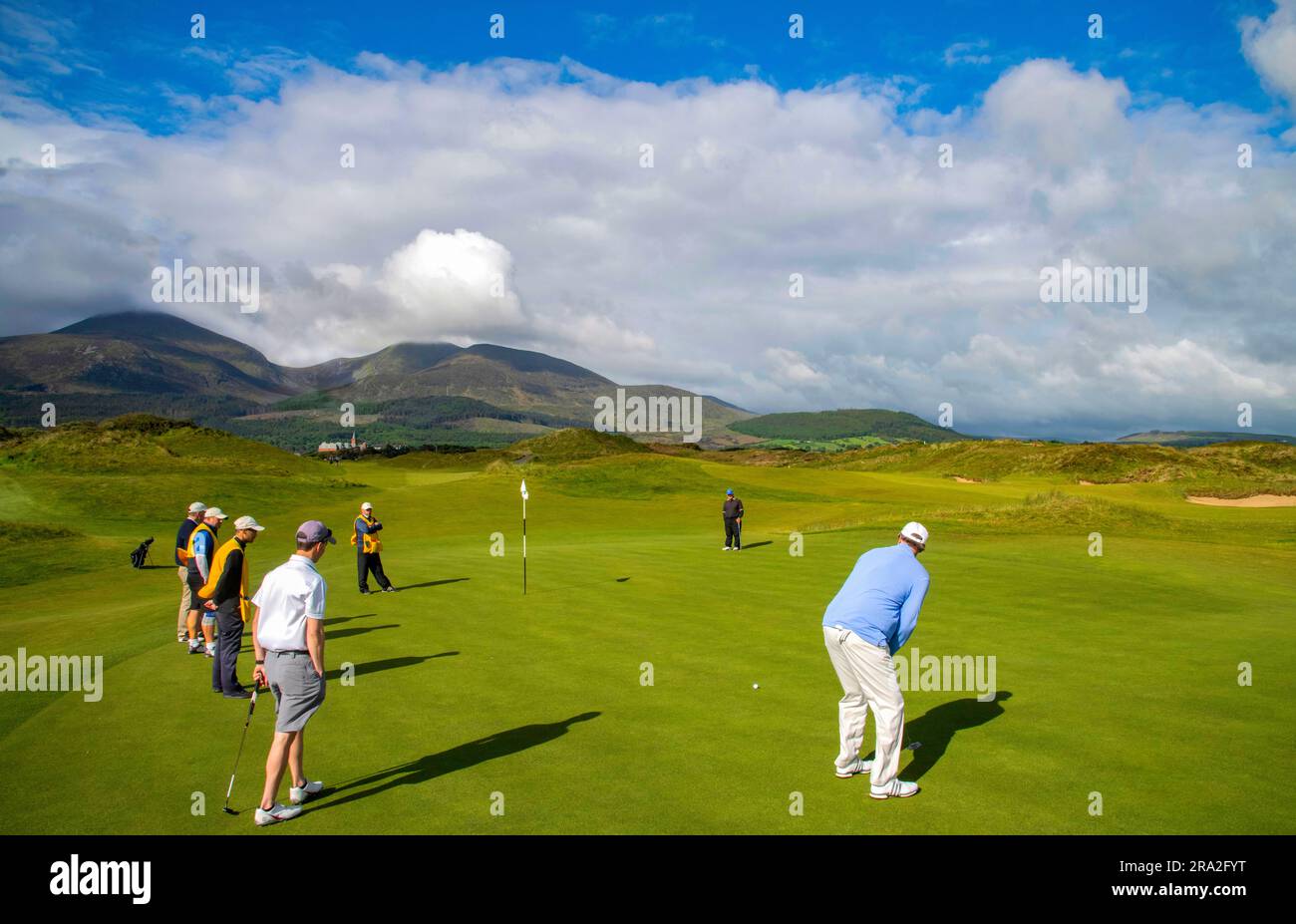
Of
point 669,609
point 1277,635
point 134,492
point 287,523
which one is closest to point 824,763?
point 669,609

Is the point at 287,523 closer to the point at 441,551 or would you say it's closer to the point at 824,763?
the point at 441,551

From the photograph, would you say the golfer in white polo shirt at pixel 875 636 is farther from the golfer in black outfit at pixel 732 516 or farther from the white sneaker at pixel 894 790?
the golfer in black outfit at pixel 732 516

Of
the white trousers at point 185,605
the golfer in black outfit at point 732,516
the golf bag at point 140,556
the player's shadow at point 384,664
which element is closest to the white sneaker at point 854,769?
the player's shadow at point 384,664

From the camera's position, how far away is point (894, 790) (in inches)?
316

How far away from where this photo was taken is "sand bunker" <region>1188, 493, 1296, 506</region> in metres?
56.4

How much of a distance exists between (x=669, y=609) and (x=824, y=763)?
10189 mm

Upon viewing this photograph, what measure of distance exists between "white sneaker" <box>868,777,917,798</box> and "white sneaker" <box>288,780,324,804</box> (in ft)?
19.4

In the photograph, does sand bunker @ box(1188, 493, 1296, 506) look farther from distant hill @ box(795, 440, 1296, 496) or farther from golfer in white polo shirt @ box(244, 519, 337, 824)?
golfer in white polo shirt @ box(244, 519, 337, 824)

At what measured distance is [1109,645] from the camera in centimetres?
1484

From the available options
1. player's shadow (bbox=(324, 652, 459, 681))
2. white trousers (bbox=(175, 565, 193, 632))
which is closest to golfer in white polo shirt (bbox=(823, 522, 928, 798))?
player's shadow (bbox=(324, 652, 459, 681))

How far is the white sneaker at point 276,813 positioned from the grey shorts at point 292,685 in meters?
0.76

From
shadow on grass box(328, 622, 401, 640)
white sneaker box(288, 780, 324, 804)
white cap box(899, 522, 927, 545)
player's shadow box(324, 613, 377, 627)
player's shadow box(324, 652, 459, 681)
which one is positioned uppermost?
white cap box(899, 522, 927, 545)

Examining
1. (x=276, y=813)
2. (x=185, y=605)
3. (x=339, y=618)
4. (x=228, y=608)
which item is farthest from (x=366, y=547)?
(x=276, y=813)
